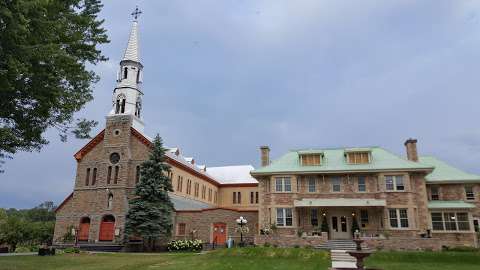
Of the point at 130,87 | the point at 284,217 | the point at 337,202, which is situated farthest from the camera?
the point at 130,87

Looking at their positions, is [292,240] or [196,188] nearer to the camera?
[292,240]

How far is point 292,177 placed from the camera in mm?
31578

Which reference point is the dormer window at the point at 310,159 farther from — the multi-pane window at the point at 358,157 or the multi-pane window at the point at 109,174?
the multi-pane window at the point at 109,174

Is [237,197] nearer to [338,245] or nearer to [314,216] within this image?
[314,216]

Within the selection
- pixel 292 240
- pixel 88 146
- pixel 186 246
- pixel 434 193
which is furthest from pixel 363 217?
pixel 88 146

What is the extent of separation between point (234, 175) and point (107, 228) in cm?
2546

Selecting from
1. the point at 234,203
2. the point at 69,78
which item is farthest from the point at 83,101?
the point at 234,203

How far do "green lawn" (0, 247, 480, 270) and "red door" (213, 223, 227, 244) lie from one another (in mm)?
10136

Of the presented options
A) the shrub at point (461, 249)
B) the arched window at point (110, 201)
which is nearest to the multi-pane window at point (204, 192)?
the arched window at point (110, 201)

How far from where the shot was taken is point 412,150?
32125 millimetres

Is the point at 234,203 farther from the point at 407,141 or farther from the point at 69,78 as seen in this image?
the point at 69,78

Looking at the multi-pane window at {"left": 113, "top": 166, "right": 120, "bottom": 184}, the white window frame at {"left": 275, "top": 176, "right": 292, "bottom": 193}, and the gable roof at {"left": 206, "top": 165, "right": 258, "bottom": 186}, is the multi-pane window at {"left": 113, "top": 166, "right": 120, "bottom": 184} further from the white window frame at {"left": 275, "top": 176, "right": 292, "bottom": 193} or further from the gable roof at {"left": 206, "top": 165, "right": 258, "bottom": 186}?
the gable roof at {"left": 206, "top": 165, "right": 258, "bottom": 186}

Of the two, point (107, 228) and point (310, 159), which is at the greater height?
point (310, 159)

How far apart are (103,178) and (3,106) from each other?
24.6 meters
